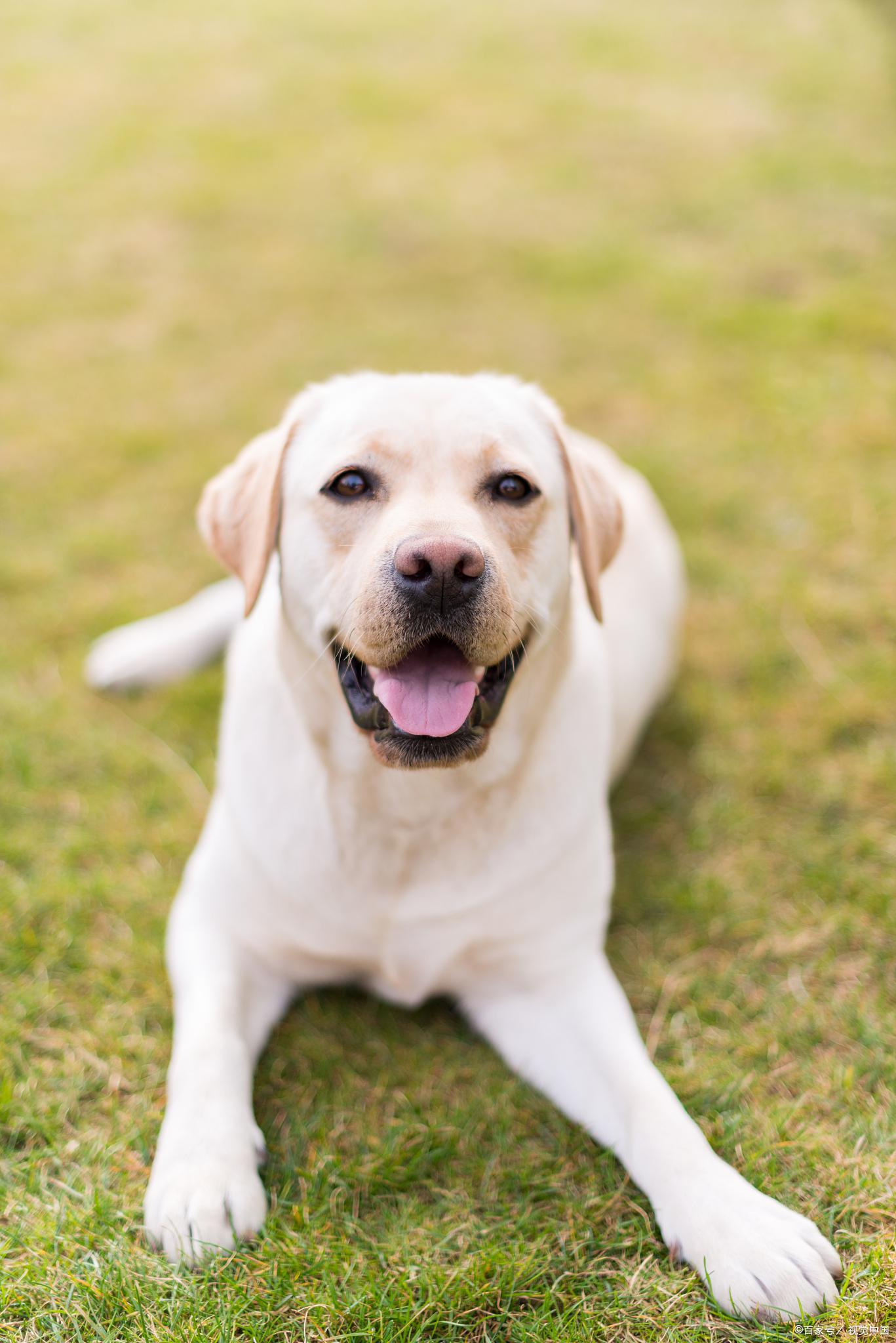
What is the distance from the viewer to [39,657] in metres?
4.26

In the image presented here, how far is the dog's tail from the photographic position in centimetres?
411

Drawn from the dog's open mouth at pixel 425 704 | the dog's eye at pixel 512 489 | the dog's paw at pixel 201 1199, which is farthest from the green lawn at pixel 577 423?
the dog's eye at pixel 512 489

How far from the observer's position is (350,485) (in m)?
2.51

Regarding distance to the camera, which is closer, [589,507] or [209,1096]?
[209,1096]

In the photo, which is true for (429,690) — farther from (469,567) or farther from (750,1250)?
(750,1250)

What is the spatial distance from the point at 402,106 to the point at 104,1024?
9768 mm

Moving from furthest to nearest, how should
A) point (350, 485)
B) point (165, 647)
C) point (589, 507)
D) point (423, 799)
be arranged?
point (165, 647)
point (589, 507)
point (423, 799)
point (350, 485)

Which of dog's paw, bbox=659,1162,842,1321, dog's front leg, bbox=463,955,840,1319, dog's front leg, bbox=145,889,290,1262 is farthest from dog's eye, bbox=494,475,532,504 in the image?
dog's paw, bbox=659,1162,842,1321

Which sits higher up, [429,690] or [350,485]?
[350,485]

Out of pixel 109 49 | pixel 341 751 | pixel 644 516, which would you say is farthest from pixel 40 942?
pixel 109 49

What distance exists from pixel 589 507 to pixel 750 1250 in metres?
1.63

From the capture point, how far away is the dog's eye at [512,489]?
2537 mm

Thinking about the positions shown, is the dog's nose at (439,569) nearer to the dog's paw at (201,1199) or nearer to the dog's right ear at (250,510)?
the dog's right ear at (250,510)

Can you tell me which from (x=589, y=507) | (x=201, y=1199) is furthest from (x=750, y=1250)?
(x=589, y=507)
